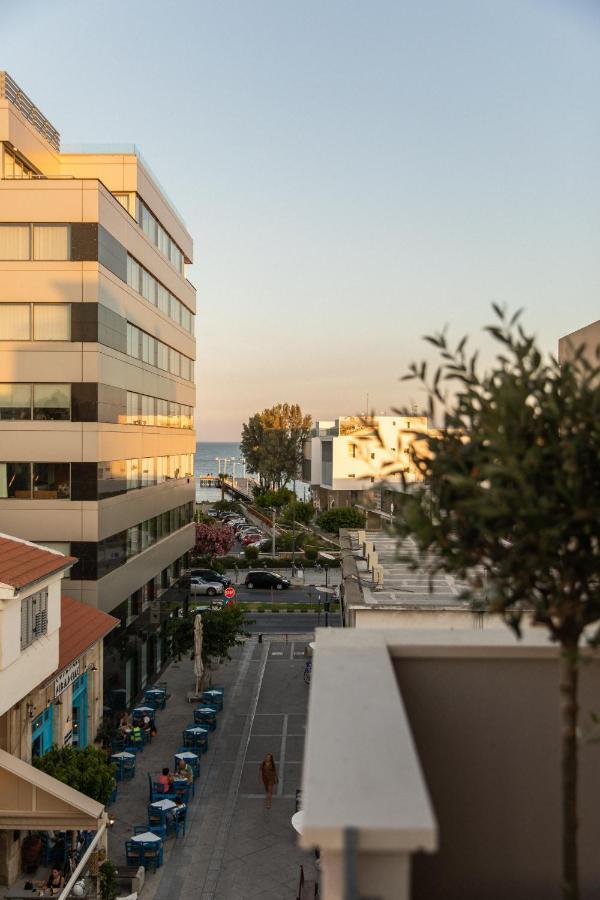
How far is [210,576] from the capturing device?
55188 mm

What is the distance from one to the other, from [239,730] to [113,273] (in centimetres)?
1583

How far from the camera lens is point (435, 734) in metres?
5.27

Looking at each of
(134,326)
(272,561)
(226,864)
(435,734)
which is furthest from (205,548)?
(435,734)

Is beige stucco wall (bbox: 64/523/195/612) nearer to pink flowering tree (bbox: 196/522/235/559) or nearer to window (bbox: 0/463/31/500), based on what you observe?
window (bbox: 0/463/31/500)

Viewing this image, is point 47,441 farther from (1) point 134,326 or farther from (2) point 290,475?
(2) point 290,475

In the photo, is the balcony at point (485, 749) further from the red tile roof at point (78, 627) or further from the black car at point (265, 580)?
the black car at point (265, 580)

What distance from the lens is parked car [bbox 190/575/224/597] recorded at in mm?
53312

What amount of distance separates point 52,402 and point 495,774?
71.7ft

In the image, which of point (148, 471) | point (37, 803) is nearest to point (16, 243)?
point (148, 471)

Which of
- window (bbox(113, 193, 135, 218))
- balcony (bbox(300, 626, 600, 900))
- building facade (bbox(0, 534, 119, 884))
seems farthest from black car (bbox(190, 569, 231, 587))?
balcony (bbox(300, 626, 600, 900))

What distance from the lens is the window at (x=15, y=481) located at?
24797mm

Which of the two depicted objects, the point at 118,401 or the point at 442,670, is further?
the point at 118,401

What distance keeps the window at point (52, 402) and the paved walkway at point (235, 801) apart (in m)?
10.8

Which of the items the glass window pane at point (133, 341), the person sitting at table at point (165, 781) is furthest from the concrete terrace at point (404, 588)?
the glass window pane at point (133, 341)
